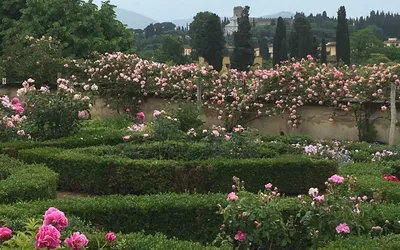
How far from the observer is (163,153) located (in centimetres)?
862

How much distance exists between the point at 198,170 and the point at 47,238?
16.3 ft

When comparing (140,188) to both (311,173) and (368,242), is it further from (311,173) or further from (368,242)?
(368,242)

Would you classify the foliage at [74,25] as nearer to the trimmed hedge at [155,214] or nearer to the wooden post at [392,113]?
the wooden post at [392,113]

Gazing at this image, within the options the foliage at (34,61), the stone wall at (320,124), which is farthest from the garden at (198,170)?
the foliage at (34,61)

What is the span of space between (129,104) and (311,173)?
27.1ft

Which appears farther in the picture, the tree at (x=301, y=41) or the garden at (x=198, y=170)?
the tree at (x=301, y=41)

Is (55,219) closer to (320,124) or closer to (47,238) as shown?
(47,238)

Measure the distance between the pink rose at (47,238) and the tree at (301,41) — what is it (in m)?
38.4

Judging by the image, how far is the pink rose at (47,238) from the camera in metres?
2.84

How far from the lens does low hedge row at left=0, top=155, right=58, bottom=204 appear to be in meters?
6.10


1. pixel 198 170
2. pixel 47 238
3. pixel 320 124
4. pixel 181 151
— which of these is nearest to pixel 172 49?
pixel 320 124

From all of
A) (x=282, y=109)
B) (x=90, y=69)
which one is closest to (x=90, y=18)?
(x=90, y=69)

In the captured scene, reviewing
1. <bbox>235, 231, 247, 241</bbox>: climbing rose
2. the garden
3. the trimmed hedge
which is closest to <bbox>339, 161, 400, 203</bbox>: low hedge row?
the garden

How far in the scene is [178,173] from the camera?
7.76 metres
